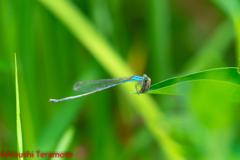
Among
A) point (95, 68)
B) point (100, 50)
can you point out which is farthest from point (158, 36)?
point (100, 50)

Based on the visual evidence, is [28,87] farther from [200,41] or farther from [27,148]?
[200,41]

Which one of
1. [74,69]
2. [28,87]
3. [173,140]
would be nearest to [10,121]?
[28,87]

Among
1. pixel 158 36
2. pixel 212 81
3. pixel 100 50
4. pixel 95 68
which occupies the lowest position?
pixel 212 81

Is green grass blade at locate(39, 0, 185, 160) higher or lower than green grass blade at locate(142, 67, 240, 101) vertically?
higher

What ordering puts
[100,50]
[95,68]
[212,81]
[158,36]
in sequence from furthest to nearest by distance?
[158,36] → [95,68] → [100,50] → [212,81]

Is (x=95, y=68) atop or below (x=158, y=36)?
below

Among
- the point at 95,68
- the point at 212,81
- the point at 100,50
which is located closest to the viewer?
the point at 212,81

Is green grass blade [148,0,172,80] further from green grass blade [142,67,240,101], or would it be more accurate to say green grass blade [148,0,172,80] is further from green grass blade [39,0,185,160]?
green grass blade [142,67,240,101]

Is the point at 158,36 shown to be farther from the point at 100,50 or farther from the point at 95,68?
the point at 100,50

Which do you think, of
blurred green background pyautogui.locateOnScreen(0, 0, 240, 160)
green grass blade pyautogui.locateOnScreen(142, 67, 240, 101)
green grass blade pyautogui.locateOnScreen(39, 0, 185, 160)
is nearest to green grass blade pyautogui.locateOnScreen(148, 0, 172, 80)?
blurred green background pyautogui.locateOnScreen(0, 0, 240, 160)

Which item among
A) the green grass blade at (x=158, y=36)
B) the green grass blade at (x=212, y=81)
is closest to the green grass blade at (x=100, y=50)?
the green grass blade at (x=158, y=36)
